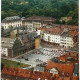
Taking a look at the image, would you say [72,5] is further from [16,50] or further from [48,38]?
[16,50]

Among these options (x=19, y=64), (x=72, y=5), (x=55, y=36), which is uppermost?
(x=72, y=5)

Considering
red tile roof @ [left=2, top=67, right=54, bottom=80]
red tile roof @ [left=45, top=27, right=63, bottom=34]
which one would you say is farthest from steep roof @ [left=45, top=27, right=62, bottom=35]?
red tile roof @ [left=2, top=67, right=54, bottom=80]

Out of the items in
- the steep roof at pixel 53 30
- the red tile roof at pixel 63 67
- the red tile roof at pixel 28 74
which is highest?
the steep roof at pixel 53 30

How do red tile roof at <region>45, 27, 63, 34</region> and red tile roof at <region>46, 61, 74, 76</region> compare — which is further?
red tile roof at <region>45, 27, 63, 34</region>

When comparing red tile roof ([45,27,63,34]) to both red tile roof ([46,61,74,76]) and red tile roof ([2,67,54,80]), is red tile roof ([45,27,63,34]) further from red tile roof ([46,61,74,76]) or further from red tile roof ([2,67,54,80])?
red tile roof ([2,67,54,80])

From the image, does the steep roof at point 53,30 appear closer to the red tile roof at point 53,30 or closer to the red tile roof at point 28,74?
the red tile roof at point 53,30

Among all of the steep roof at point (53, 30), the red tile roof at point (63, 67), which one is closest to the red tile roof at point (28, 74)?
the red tile roof at point (63, 67)

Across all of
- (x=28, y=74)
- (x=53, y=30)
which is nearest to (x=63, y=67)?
(x=28, y=74)

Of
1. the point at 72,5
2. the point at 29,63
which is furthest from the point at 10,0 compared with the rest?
the point at 29,63

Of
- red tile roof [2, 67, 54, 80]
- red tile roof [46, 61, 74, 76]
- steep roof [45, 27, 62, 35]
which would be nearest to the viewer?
red tile roof [2, 67, 54, 80]

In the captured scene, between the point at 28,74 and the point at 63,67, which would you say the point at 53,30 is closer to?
the point at 63,67

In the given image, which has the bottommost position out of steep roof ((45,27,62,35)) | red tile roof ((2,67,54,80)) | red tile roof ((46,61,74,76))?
red tile roof ((2,67,54,80))
